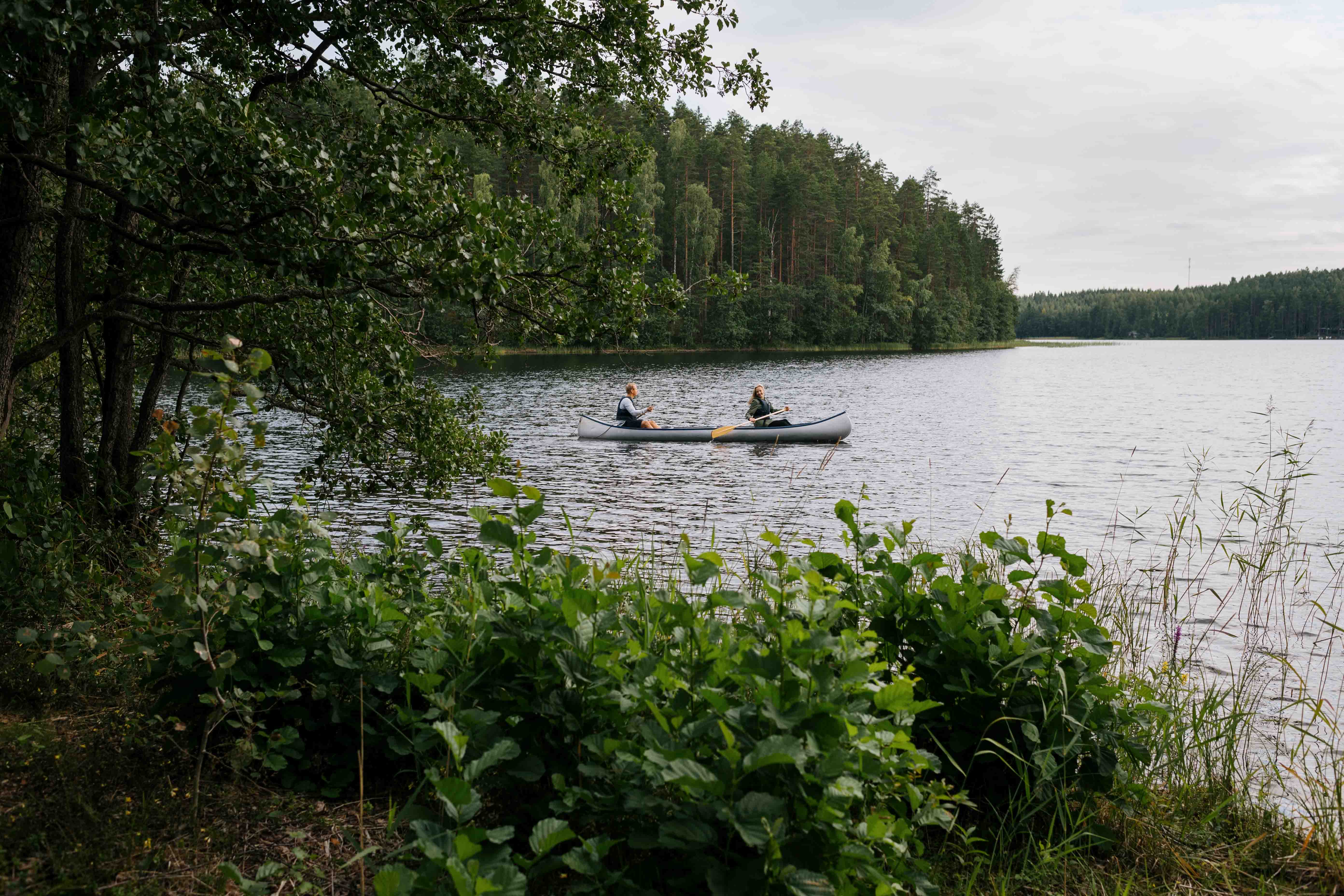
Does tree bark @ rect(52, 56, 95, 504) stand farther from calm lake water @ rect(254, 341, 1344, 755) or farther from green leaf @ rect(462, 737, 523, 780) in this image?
green leaf @ rect(462, 737, 523, 780)

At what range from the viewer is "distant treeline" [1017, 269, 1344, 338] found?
140250mm

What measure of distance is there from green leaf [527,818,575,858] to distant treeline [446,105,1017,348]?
183ft

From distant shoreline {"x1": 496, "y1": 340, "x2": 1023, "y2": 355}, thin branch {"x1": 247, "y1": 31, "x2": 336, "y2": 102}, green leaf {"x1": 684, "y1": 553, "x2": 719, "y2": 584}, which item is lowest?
green leaf {"x1": 684, "y1": 553, "x2": 719, "y2": 584}

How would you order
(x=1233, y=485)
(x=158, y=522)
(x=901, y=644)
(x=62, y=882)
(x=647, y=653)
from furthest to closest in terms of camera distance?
(x=1233, y=485)
(x=158, y=522)
(x=901, y=644)
(x=647, y=653)
(x=62, y=882)

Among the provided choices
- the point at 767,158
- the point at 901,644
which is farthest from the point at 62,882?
the point at 767,158

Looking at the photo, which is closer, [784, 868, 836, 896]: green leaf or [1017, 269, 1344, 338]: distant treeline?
[784, 868, 836, 896]: green leaf

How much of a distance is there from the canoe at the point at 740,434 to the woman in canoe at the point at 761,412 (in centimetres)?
22

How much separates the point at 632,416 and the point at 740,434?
8.55 ft

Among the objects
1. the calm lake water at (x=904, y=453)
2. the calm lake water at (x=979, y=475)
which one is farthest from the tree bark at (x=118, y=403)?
the calm lake water at (x=904, y=453)

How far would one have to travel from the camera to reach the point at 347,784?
8.33ft

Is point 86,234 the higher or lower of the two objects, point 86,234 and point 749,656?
the higher

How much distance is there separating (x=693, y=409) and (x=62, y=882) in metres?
26.5

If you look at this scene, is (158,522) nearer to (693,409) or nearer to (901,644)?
(901,644)

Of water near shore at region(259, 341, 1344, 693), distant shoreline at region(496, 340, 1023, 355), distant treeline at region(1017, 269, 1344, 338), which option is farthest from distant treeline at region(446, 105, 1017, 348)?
distant treeline at region(1017, 269, 1344, 338)
